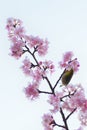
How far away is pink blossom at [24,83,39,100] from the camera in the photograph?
643 cm

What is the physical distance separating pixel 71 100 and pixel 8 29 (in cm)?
223

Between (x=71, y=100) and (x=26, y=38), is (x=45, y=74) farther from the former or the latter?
(x=26, y=38)

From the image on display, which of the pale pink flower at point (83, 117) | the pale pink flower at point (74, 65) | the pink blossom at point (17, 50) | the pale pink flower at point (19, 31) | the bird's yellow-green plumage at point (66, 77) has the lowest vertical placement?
the pale pink flower at point (83, 117)

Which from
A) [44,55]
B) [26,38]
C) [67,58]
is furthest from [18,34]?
[67,58]

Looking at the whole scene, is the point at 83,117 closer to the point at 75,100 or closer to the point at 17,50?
the point at 75,100

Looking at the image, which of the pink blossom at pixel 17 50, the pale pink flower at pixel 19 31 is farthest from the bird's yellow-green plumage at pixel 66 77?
the pale pink flower at pixel 19 31

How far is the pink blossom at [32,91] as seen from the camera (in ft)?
21.1

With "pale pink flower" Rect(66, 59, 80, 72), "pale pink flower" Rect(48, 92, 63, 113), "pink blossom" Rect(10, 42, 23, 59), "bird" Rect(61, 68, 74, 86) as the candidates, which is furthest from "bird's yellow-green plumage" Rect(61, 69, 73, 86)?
"pink blossom" Rect(10, 42, 23, 59)

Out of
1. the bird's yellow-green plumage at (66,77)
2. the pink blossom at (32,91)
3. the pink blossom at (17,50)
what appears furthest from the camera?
the pink blossom at (17,50)

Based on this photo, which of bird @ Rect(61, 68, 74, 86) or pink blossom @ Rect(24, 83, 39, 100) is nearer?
bird @ Rect(61, 68, 74, 86)

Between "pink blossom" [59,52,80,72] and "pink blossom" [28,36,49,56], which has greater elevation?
"pink blossom" [28,36,49,56]

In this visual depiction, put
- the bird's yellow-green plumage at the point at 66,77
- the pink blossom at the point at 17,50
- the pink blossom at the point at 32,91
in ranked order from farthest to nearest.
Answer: the pink blossom at the point at 17,50 < the pink blossom at the point at 32,91 < the bird's yellow-green plumage at the point at 66,77

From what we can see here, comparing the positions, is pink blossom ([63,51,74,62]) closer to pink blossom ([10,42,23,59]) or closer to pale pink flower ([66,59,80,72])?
pale pink flower ([66,59,80,72])

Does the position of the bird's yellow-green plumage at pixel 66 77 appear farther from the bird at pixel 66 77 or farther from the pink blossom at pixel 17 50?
the pink blossom at pixel 17 50
